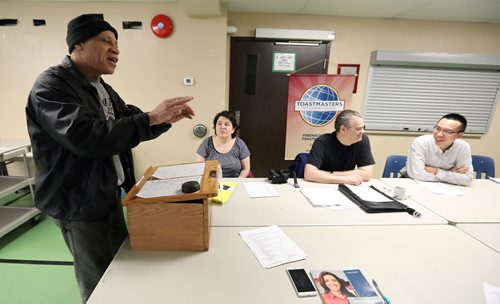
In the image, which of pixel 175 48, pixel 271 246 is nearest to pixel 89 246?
pixel 271 246

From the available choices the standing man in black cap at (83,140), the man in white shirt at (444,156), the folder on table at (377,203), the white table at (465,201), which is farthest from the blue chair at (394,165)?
the standing man in black cap at (83,140)

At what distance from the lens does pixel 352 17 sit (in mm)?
3199

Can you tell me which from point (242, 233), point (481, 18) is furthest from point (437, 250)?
point (481, 18)

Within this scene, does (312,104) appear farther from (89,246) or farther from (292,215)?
(89,246)

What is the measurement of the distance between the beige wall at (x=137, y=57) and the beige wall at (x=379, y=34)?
2.15 ft

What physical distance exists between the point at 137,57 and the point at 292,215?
2.76 meters

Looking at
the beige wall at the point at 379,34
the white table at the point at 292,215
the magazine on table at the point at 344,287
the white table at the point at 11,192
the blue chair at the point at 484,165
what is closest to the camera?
the magazine on table at the point at 344,287

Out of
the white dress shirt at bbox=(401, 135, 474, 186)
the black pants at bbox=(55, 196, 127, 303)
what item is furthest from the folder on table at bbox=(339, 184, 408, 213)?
the black pants at bbox=(55, 196, 127, 303)

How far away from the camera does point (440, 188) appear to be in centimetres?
185

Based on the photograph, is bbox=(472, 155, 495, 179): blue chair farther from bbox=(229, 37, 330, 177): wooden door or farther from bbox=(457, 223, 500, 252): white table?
bbox=(229, 37, 330, 177): wooden door

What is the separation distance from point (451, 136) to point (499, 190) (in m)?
0.52

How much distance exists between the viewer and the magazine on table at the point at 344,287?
0.77 metres

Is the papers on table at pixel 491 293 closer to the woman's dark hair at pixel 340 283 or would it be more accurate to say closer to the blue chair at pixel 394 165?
the woman's dark hair at pixel 340 283

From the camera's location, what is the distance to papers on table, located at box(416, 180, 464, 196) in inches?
69.1
